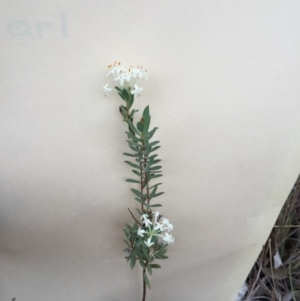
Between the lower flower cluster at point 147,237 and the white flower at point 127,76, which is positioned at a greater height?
the white flower at point 127,76

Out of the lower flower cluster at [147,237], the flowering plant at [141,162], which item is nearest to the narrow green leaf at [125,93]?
the flowering plant at [141,162]

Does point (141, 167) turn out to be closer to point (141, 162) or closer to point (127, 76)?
point (141, 162)

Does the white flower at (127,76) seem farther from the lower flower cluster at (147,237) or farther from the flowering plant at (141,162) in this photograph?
the lower flower cluster at (147,237)

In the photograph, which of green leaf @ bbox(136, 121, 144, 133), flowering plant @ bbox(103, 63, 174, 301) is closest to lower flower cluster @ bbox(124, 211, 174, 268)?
flowering plant @ bbox(103, 63, 174, 301)

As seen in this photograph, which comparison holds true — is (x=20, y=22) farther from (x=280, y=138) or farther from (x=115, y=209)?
(x=280, y=138)

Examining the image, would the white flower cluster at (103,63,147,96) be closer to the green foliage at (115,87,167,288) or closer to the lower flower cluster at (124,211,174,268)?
the green foliage at (115,87,167,288)

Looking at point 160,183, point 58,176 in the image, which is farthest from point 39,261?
point 160,183

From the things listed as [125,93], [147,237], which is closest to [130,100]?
[125,93]


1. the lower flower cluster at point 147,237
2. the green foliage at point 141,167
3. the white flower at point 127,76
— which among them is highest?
the white flower at point 127,76
